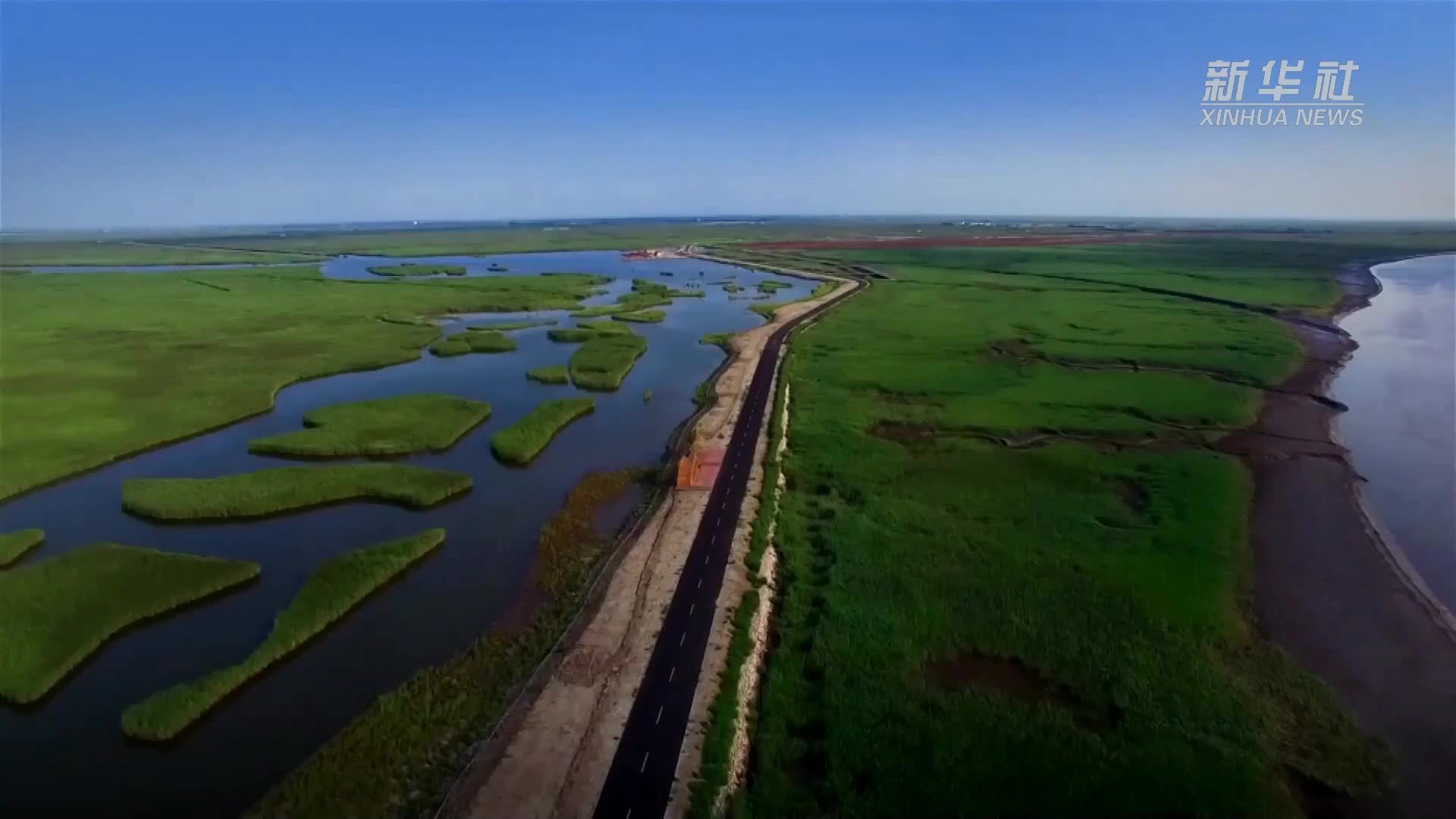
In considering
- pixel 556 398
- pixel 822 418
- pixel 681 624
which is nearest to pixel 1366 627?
pixel 681 624

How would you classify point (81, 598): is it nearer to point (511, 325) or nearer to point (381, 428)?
point (381, 428)

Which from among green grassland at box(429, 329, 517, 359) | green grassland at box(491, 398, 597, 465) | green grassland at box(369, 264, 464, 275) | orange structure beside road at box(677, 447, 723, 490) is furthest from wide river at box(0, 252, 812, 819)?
green grassland at box(369, 264, 464, 275)

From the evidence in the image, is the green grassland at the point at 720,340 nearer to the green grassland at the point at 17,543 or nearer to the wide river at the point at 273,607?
the wide river at the point at 273,607

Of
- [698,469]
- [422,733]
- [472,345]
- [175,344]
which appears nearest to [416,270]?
[175,344]

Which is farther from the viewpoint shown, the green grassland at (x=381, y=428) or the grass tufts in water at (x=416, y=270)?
the grass tufts in water at (x=416, y=270)

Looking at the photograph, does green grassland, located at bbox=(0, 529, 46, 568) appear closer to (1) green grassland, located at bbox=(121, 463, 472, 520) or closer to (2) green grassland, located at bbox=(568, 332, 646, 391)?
(1) green grassland, located at bbox=(121, 463, 472, 520)

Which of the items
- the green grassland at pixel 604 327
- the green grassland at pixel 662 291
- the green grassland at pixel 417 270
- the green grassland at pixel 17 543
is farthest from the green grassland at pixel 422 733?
the green grassland at pixel 417 270

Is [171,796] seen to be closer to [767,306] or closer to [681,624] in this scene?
[681,624]
